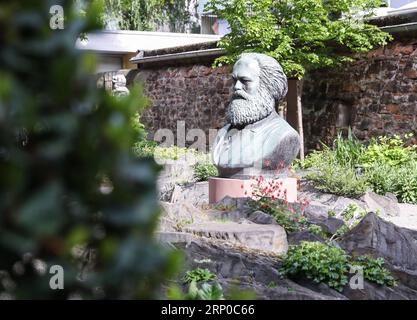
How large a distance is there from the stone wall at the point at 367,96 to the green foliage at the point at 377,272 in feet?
24.3

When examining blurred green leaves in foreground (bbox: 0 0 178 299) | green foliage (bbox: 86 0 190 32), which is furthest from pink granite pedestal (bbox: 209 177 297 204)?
green foliage (bbox: 86 0 190 32)

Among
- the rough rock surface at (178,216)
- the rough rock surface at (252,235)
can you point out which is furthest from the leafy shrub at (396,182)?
the rough rock surface at (252,235)

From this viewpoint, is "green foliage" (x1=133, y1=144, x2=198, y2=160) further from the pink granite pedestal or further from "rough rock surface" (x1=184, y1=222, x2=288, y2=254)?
"rough rock surface" (x1=184, y1=222, x2=288, y2=254)

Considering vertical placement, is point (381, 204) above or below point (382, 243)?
below

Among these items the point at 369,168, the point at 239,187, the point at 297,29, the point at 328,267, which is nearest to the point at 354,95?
the point at 297,29

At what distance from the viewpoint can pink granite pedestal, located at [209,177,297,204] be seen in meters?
8.39

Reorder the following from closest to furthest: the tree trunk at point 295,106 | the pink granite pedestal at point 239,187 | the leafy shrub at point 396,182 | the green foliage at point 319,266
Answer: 1. the green foliage at point 319,266
2. the pink granite pedestal at point 239,187
3. the leafy shrub at point 396,182
4. the tree trunk at point 295,106

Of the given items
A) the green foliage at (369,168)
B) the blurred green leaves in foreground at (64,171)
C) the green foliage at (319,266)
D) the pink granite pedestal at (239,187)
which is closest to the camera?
the blurred green leaves in foreground at (64,171)

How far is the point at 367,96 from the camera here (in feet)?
42.7

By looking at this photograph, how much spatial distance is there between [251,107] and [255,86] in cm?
27

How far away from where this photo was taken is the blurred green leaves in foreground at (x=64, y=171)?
1055 mm

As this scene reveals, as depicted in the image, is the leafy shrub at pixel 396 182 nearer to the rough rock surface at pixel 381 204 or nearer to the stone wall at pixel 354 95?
the rough rock surface at pixel 381 204

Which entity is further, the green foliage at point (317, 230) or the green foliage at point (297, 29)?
the green foliage at point (297, 29)

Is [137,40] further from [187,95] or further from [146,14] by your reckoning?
[146,14]
